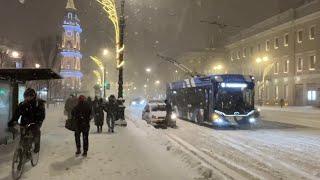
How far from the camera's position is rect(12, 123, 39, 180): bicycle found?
1188cm

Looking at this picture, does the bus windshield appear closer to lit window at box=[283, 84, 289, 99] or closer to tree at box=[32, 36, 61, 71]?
tree at box=[32, 36, 61, 71]

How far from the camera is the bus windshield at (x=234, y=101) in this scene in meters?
31.0

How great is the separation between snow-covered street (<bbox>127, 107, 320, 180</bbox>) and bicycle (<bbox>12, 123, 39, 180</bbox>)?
15.1 feet

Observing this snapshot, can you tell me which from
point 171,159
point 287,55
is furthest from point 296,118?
point 287,55

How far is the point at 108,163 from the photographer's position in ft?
47.0

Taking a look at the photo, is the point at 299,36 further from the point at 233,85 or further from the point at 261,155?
the point at 261,155

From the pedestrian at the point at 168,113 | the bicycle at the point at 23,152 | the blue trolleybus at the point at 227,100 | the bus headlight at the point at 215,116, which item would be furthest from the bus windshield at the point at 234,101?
the bicycle at the point at 23,152

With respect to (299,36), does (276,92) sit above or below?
below

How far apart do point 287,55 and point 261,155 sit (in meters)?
62.5

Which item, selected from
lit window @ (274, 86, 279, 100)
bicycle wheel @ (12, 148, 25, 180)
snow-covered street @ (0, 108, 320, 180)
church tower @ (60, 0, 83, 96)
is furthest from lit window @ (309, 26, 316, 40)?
church tower @ (60, 0, 83, 96)

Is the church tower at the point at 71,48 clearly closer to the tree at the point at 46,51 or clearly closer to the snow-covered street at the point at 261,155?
the tree at the point at 46,51

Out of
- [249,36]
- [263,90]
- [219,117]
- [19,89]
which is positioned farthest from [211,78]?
[249,36]

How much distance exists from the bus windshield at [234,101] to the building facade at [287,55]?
38757 millimetres

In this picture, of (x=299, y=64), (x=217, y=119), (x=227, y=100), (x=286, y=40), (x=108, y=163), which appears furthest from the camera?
(x=286, y=40)
